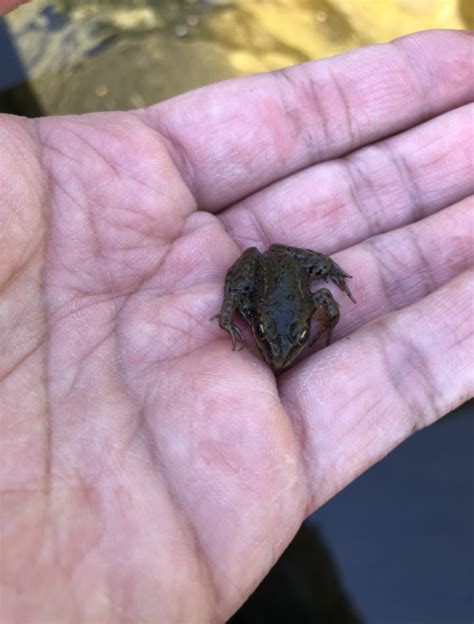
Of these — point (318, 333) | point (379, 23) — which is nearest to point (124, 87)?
point (379, 23)

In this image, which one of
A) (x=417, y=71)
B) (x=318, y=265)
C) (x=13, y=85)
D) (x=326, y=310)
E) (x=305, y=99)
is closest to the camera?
(x=326, y=310)

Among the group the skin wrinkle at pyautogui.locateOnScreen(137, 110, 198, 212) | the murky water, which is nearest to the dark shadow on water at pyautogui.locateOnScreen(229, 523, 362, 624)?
the skin wrinkle at pyautogui.locateOnScreen(137, 110, 198, 212)

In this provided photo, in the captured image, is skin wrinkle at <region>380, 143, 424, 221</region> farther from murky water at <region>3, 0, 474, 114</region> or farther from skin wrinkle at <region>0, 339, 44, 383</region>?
murky water at <region>3, 0, 474, 114</region>

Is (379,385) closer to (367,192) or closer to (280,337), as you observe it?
(280,337)

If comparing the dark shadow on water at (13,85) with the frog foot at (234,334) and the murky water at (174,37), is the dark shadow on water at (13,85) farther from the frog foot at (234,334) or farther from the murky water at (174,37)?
the frog foot at (234,334)

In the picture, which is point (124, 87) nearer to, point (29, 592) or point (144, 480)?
point (144, 480)

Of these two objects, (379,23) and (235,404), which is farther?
(379,23)

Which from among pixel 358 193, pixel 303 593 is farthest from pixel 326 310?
pixel 303 593
